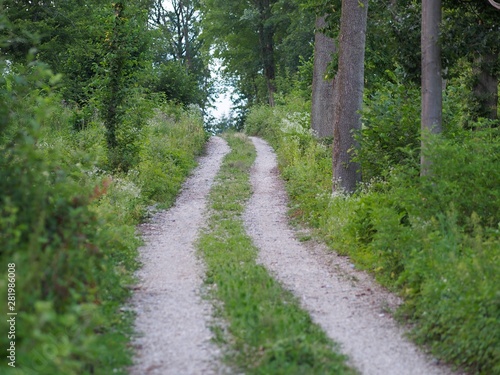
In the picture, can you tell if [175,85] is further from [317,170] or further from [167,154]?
[317,170]

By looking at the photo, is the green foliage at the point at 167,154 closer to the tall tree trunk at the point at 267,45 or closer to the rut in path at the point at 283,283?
the rut in path at the point at 283,283

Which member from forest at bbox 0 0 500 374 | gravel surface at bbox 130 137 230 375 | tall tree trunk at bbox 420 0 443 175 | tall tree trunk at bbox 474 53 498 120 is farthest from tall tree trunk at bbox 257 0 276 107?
tall tree trunk at bbox 420 0 443 175

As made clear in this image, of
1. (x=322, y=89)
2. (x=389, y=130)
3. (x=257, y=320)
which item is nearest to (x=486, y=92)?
(x=389, y=130)

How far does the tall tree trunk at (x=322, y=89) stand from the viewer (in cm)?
2273

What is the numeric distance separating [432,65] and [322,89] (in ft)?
38.8

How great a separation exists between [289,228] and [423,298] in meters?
6.64

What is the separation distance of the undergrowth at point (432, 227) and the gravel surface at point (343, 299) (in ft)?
0.82

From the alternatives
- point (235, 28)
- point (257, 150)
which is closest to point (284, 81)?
point (235, 28)

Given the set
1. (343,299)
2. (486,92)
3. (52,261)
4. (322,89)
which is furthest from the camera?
(322,89)

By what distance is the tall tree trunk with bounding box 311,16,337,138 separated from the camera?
2273 centimetres

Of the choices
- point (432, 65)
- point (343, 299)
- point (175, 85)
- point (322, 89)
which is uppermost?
point (175, 85)

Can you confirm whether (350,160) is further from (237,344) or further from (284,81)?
(284,81)

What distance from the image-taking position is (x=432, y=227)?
31.2 ft

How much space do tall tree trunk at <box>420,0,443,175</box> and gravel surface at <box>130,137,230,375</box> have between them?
4755 millimetres
